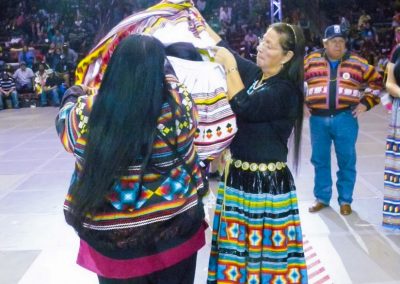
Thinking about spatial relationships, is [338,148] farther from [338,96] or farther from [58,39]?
[58,39]

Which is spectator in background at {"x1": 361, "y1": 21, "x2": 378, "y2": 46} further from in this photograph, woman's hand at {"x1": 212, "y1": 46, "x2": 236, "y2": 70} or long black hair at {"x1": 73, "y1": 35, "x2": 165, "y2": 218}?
long black hair at {"x1": 73, "y1": 35, "x2": 165, "y2": 218}

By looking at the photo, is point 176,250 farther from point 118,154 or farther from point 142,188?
point 118,154

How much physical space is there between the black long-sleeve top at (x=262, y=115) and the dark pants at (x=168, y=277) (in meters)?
0.69

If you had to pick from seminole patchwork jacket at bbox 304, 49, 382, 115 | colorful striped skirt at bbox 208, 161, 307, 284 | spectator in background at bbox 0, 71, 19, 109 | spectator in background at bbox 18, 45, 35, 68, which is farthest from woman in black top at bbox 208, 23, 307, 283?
spectator in background at bbox 18, 45, 35, 68

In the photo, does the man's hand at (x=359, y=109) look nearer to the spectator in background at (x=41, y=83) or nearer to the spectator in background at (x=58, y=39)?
the spectator in background at (x=41, y=83)

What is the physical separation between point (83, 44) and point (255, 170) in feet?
49.5

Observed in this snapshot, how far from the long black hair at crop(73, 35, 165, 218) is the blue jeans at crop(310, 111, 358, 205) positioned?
2715mm

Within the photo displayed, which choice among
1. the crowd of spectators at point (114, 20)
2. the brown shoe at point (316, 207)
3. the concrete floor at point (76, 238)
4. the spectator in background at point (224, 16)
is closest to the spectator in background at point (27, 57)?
the crowd of spectators at point (114, 20)

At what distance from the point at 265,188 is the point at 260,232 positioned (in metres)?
0.21

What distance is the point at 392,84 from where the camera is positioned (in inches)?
144

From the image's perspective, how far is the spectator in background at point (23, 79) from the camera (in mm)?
13164

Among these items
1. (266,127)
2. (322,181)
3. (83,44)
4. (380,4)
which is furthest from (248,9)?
(266,127)

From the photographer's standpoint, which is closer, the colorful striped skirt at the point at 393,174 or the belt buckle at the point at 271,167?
the belt buckle at the point at 271,167

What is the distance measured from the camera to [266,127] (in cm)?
235
